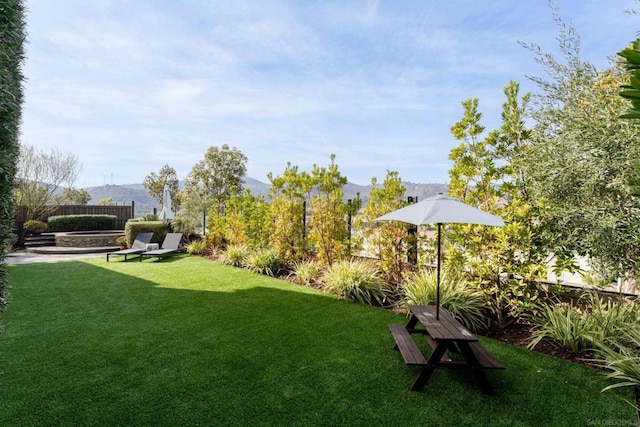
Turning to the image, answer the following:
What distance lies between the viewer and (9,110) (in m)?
2.09

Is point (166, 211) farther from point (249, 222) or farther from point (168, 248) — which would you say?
point (249, 222)

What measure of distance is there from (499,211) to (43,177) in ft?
73.3

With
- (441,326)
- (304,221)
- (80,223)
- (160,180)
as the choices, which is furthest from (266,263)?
(160,180)

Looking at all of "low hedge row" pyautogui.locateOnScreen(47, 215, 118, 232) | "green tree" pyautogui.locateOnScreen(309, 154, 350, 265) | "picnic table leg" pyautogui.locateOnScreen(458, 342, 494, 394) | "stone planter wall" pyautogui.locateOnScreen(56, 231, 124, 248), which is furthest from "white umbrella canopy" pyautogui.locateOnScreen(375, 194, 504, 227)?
"low hedge row" pyautogui.locateOnScreen(47, 215, 118, 232)

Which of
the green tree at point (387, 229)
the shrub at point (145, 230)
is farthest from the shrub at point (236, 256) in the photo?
the shrub at point (145, 230)

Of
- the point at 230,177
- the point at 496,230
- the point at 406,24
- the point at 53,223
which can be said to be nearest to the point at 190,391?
the point at 496,230

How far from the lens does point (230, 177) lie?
2511 cm

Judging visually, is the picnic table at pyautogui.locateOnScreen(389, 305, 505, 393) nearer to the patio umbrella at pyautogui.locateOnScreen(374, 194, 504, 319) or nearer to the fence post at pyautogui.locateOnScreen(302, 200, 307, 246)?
the patio umbrella at pyautogui.locateOnScreen(374, 194, 504, 319)

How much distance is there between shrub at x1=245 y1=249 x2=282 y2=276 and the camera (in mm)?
8578

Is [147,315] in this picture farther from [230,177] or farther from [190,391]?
[230,177]

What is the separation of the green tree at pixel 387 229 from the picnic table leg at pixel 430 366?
10.9 ft

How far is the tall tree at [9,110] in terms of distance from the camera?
2.05m

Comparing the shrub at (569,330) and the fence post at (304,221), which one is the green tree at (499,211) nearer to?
the shrub at (569,330)

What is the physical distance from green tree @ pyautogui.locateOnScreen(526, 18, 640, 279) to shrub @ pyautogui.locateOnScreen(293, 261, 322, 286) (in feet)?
14.9
